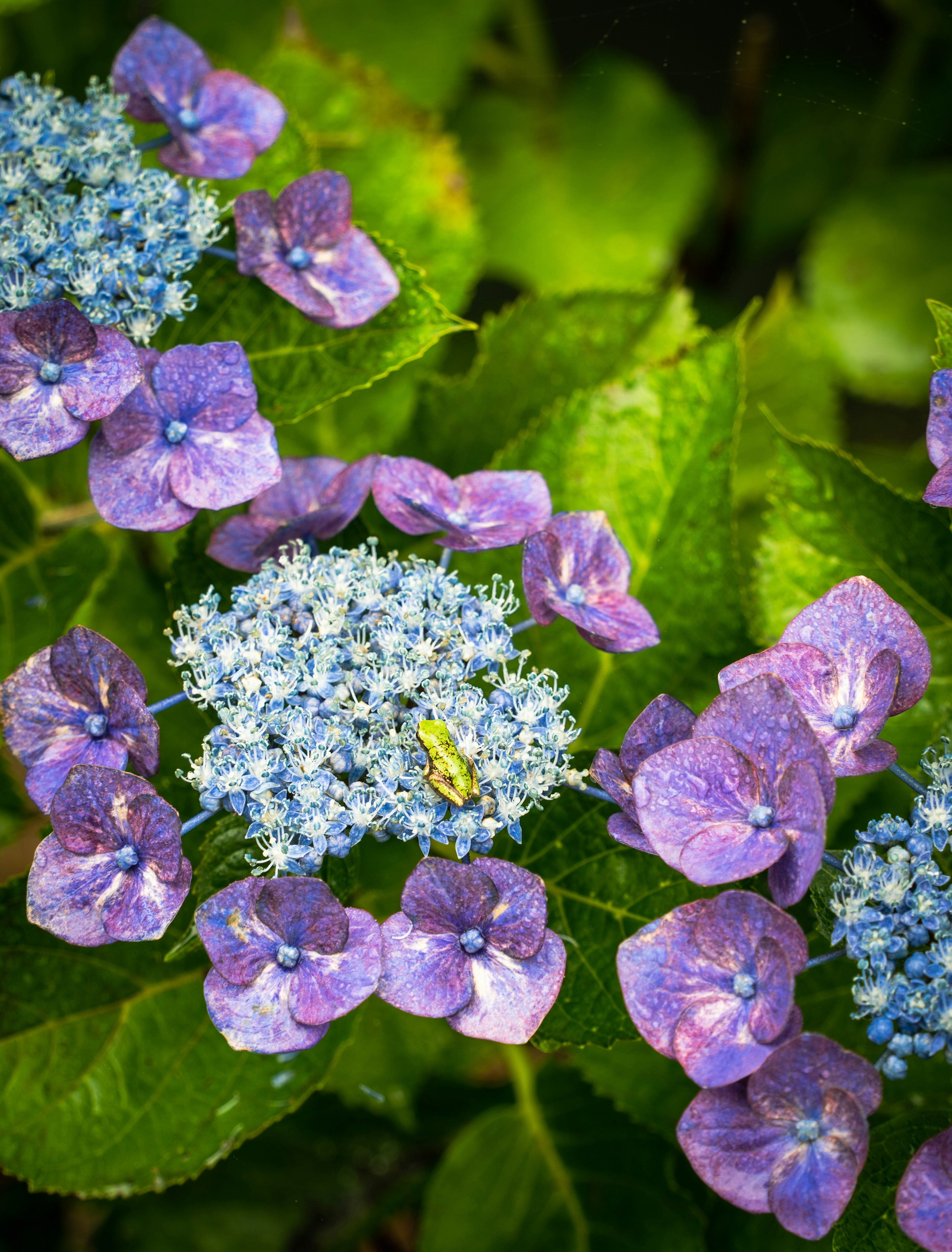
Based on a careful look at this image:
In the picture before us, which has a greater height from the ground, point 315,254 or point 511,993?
point 315,254

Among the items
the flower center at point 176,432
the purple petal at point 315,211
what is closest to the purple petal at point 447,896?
the flower center at point 176,432

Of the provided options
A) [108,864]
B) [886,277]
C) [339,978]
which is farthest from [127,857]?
[886,277]

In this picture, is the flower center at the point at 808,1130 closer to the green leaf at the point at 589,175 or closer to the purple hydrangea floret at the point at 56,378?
the purple hydrangea floret at the point at 56,378

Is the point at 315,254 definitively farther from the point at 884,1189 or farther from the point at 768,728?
the point at 884,1189

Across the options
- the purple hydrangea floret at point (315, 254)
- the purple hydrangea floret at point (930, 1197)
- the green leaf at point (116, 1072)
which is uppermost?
the purple hydrangea floret at point (315, 254)

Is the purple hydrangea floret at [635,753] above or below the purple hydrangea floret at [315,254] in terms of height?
below

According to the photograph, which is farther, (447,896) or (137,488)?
(137,488)

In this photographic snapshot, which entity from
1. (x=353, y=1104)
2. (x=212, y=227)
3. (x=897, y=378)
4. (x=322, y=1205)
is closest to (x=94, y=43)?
(x=212, y=227)
